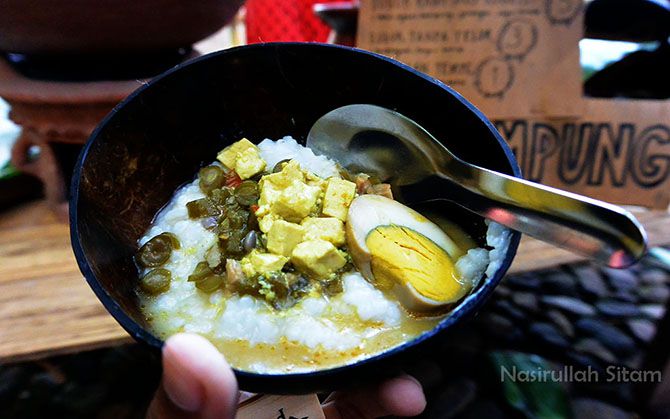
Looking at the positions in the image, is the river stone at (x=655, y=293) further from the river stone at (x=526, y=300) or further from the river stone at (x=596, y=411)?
the river stone at (x=596, y=411)

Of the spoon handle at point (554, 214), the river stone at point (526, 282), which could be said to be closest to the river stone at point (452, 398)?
the river stone at point (526, 282)

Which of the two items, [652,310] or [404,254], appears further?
[652,310]

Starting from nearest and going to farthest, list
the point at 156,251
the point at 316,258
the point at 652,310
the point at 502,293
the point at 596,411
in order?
1. the point at 316,258
2. the point at 156,251
3. the point at 596,411
4. the point at 652,310
5. the point at 502,293

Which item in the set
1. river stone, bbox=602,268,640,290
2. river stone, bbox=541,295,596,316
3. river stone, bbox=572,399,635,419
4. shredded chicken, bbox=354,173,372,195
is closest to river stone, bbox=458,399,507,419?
river stone, bbox=572,399,635,419

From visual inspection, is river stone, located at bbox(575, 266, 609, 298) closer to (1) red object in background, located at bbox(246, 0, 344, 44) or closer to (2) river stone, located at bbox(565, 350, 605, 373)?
(2) river stone, located at bbox(565, 350, 605, 373)

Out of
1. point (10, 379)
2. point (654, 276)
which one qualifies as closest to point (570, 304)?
point (654, 276)

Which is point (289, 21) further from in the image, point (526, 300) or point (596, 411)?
point (596, 411)
